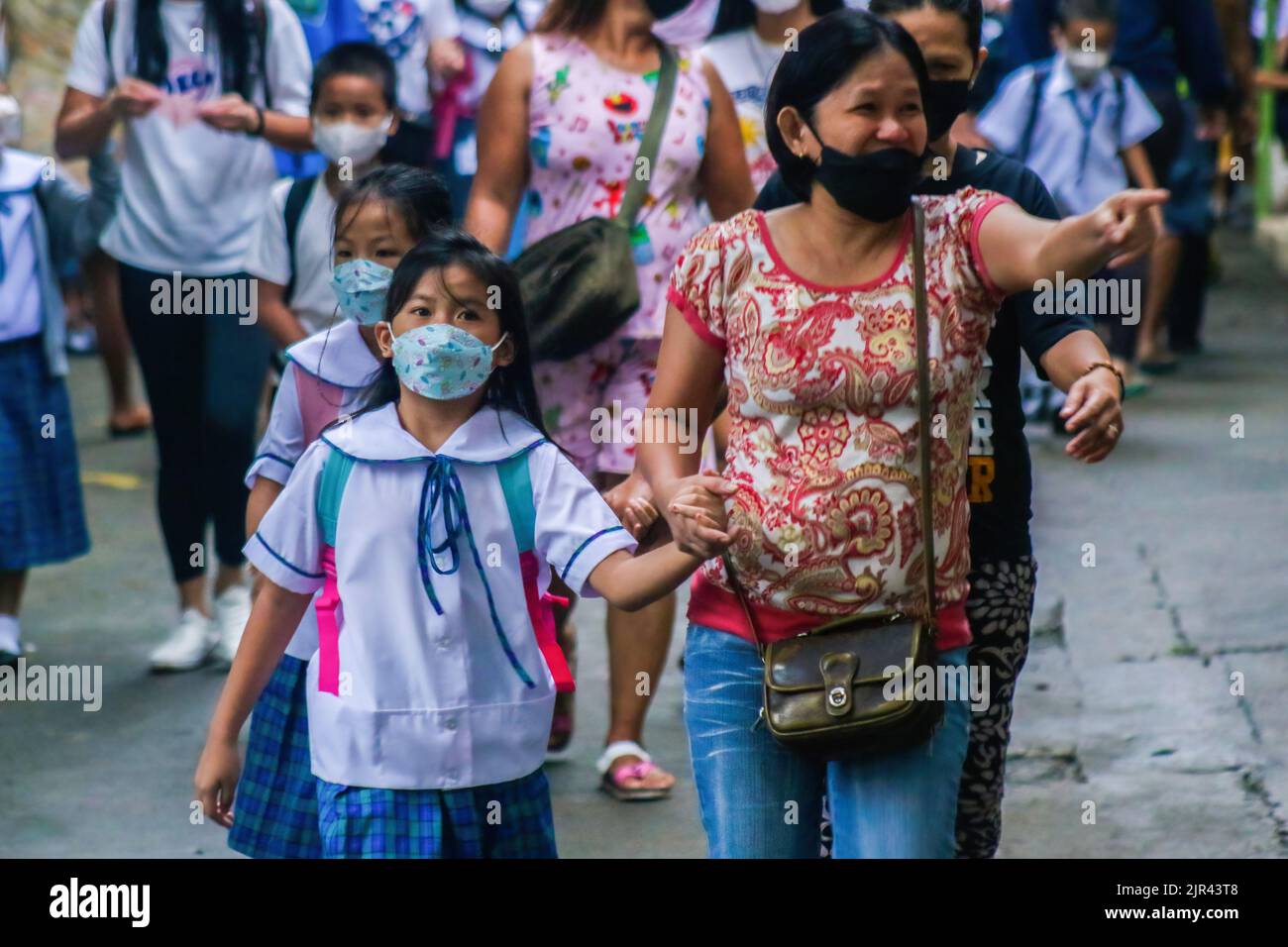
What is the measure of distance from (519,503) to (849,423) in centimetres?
57

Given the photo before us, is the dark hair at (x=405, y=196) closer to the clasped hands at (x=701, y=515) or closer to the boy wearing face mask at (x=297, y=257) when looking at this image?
the boy wearing face mask at (x=297, y=257)

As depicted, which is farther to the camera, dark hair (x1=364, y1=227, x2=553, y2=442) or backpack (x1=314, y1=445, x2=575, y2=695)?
dark hair (x1=364, y1=227, x2=553, y2=442)

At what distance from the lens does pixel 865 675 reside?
3.06 m

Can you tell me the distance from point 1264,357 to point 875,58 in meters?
8.33

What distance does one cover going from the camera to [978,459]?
3576 mm

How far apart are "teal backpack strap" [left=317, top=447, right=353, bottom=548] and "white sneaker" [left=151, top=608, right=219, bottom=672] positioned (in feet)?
10.5

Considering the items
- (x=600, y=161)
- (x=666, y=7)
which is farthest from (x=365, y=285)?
(x=666, y=7)

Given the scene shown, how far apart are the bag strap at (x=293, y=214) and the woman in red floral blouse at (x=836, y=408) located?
87.0 inches

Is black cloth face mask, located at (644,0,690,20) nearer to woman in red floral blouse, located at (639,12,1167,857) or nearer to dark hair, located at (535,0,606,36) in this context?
dark hair, located at (535,0,606,36)

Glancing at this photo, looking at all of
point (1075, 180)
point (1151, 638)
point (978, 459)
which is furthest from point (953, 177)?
point (1075, 180)

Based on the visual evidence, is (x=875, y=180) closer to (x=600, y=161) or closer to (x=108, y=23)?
(x=600, y=161)

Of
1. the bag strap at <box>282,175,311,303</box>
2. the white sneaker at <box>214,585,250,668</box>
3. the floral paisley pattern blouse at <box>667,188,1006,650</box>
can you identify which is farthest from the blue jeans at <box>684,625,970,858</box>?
the white sneaker at <box>214,585,250,668</box>

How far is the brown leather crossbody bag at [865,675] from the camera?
120 inches

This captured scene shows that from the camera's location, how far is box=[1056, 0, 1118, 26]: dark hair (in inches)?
348
